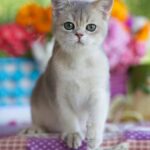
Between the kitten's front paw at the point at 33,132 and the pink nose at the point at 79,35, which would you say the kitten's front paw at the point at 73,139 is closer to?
the kitten's front paw at the point at 33,132

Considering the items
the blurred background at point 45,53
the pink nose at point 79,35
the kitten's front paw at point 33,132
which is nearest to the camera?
the pink nose at point 79,35

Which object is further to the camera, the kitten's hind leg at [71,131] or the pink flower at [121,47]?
the pink flower at [121,47]

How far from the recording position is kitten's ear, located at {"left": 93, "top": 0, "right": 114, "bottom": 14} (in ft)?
3.63

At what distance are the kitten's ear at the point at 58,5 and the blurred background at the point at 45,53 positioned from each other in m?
0.76

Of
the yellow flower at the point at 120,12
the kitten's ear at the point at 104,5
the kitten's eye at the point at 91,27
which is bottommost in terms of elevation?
the yellow flower at the point at 120,12

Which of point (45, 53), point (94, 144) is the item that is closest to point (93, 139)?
point (94, 144)

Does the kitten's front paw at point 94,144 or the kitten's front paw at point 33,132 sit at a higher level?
the kitten's front paw at point 94,144

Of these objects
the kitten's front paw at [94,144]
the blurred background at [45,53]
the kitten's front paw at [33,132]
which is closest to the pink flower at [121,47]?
the blurred background at [45,53]

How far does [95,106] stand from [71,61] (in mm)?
125

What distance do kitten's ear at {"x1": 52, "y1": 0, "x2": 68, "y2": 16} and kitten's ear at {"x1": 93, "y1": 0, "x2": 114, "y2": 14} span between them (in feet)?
0.24

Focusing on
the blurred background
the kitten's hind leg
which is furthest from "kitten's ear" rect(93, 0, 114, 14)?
the blurred background

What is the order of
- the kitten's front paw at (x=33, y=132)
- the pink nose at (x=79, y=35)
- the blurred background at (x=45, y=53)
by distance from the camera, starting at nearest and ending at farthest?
the pink nose at (x=79, y=35)
the kitten's front paw at (x=33, y=132)
the blurred background at (x=45, y=53)

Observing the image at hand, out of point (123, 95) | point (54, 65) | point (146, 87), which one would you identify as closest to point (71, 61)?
point (54, 65)

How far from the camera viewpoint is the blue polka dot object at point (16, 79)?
77.4 inches
